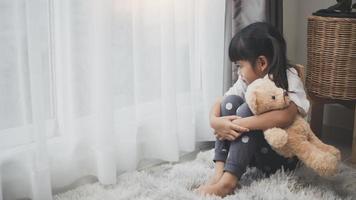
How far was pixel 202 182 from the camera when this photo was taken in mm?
1577

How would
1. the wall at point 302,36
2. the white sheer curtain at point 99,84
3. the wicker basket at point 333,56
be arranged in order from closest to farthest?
1. the white sheer curtain at point 99,84
2. the wicker basket at point 333,56
3. the wall at point 302,36

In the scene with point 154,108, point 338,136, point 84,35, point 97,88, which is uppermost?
point 84,35

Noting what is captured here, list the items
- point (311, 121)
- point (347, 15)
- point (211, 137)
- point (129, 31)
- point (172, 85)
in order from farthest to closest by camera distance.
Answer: point (311, 121)
point (211, 137)
point (347, 15)
point (172, 85)
point (129, 31)

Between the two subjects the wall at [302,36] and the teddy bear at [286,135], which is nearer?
the teddy bear at [286,135]

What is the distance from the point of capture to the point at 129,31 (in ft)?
5.36

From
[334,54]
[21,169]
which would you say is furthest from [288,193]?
[21,169]

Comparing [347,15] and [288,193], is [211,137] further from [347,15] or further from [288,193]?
[347,15]

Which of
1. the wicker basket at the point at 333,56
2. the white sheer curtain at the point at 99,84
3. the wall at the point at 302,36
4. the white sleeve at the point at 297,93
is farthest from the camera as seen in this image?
the wall at the point at 302,36

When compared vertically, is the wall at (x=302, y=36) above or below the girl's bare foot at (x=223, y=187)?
above

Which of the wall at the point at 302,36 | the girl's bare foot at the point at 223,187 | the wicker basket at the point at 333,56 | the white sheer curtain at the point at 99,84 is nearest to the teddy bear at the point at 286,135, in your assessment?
the girl's bare foot at the point at 223,187

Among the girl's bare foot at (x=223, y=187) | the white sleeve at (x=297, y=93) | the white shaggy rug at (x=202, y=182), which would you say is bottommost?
the white shaggy rug at (x=202, y=182)

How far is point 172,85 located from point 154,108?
12cm

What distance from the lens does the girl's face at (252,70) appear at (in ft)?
5.05

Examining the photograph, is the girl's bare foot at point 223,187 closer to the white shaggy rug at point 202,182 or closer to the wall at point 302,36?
the white shaggy rug at point 202,182
